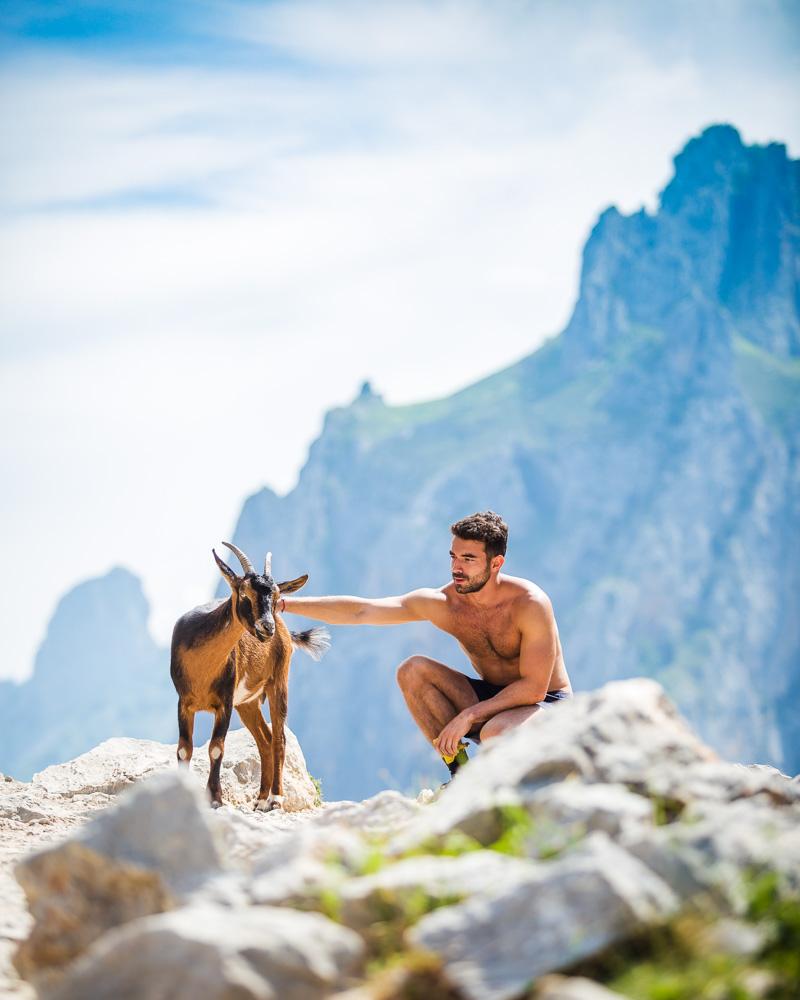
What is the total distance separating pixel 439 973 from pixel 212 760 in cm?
605

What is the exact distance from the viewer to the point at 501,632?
305 inches

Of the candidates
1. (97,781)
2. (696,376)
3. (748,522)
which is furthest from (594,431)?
(97,781)

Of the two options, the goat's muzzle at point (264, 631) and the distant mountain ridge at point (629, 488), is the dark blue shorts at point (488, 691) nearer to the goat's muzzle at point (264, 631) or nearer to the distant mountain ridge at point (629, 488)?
the goat's muzzle at point (264, 631)

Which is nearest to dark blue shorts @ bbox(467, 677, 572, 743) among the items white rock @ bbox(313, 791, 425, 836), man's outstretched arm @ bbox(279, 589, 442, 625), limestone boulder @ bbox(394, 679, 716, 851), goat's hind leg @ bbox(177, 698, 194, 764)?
man's outstretched arm @ bbox(279, 589, 442, 625)

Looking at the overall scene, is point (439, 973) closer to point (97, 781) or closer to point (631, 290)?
point (97, 781)

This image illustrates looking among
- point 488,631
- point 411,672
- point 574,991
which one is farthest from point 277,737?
point 574,991

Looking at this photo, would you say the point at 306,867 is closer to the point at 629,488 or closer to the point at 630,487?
the point at 630,487

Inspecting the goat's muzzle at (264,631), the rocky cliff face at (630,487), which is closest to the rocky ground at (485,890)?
the goat's muzzle at (264,631)

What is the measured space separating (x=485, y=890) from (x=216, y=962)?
105 centimetres

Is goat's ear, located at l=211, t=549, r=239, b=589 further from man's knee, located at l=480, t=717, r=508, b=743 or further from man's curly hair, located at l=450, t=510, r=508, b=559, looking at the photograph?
man's knee, located at l=480, t=717, r=508, b=743

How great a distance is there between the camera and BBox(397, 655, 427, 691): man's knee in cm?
792

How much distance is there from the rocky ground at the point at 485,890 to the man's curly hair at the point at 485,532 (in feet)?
7.36

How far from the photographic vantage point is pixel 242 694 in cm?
978

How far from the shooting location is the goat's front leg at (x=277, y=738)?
9922mm
